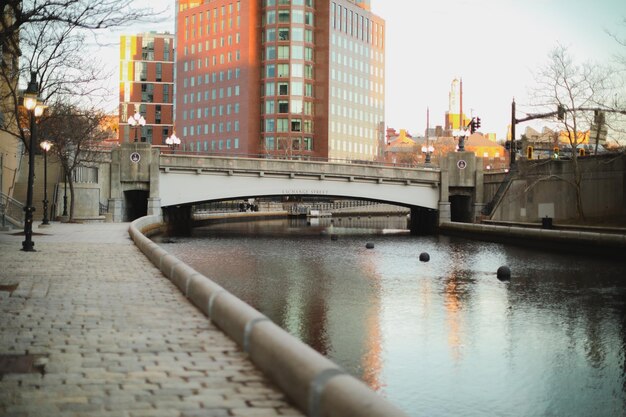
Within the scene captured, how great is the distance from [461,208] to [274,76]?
80.2m

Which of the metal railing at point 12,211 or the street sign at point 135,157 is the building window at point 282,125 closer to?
the street sign at point 135,157

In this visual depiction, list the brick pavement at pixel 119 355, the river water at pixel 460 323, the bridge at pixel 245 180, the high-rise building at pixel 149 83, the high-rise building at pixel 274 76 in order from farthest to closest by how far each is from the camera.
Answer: the high-rise building at pixel 149 83 < the high-rise building at pixel 274 76 < the bridge at pixel 245 180 < the river water at pixel 460 323 < the brick pavement at pixel 119 355

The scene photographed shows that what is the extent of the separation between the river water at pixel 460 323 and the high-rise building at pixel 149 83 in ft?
405

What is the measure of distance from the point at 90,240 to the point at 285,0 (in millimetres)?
114569

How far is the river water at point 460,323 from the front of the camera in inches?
389

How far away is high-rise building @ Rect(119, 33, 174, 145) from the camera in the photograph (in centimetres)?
14938

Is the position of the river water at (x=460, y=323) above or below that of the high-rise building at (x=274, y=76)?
below

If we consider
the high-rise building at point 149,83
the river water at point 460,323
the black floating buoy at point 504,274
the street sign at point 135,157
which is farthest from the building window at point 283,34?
the black floating buoy at point 504,274

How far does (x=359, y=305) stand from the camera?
57.3 feet

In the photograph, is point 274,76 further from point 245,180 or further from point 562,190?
point 562,190

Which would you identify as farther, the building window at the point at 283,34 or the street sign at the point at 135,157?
the building window at the point at 283,34

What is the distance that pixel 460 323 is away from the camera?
50.1ft

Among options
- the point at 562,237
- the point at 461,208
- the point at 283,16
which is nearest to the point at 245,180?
the point at 461,208

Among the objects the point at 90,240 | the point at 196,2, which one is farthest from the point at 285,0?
the point at 90,240
